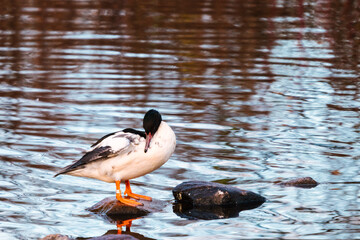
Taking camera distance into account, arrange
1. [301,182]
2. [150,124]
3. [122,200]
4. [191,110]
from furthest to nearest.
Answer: [191,110] < [301,182] < [122,200] < [150,124]

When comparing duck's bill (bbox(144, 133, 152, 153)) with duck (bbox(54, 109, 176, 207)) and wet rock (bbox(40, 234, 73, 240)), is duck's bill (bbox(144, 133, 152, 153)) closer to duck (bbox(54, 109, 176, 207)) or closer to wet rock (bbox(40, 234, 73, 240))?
duck (bbox(54, 109, 176, 207))

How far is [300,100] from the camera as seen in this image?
34.0ft

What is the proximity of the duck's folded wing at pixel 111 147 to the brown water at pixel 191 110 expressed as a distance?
0.45m

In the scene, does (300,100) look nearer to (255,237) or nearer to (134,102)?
(134,102)

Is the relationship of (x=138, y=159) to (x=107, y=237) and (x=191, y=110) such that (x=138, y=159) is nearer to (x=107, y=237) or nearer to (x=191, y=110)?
(x=107, y=237)

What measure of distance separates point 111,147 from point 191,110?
3852 millimetres

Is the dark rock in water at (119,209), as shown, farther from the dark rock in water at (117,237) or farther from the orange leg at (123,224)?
the dark rock in water at (117,237)

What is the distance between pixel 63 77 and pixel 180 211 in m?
6.00

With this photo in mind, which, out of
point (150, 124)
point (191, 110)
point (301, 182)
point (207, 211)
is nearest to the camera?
point (150, 124)

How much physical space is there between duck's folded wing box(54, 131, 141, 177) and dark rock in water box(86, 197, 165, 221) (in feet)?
1.26

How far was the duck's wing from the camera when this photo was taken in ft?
19.7

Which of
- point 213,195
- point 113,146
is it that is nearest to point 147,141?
point 113,146

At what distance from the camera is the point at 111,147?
6.04 metres

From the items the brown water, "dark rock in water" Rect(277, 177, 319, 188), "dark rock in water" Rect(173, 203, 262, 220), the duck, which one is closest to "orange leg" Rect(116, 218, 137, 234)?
the brown water
